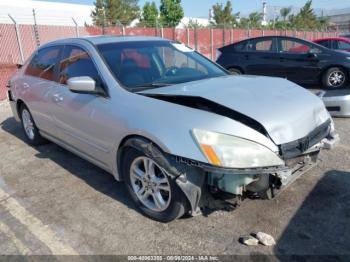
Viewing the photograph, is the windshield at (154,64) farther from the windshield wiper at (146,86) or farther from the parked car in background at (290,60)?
the parked car in background at (290,60)

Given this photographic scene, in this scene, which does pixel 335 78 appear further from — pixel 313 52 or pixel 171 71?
pixel 171 71

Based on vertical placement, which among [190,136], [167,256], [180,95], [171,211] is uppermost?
[180,95]

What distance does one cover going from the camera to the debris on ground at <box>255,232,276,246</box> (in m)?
2.70

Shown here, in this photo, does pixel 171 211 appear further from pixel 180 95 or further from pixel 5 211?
pixel 5 211

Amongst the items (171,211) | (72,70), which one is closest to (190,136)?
(171,211)

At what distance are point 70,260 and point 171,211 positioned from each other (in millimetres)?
899

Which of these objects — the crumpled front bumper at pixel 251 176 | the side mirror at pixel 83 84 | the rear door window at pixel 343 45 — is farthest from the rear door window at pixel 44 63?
the rear door window at pixel 343 45

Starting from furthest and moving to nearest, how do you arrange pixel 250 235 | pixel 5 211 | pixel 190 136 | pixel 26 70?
pixel 26 70
pixel 5 211
pixel 250 235
pixel 190 136

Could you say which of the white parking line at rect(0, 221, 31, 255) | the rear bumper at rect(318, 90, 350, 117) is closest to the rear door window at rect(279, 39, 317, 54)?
the rear bumper at rect(318, 90, 350, 117)

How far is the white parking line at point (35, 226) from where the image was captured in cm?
278

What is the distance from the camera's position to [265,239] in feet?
8.94

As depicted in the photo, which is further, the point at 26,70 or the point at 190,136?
the point at 26,70

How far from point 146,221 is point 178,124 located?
1036mm

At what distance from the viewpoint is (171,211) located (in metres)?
2.91
